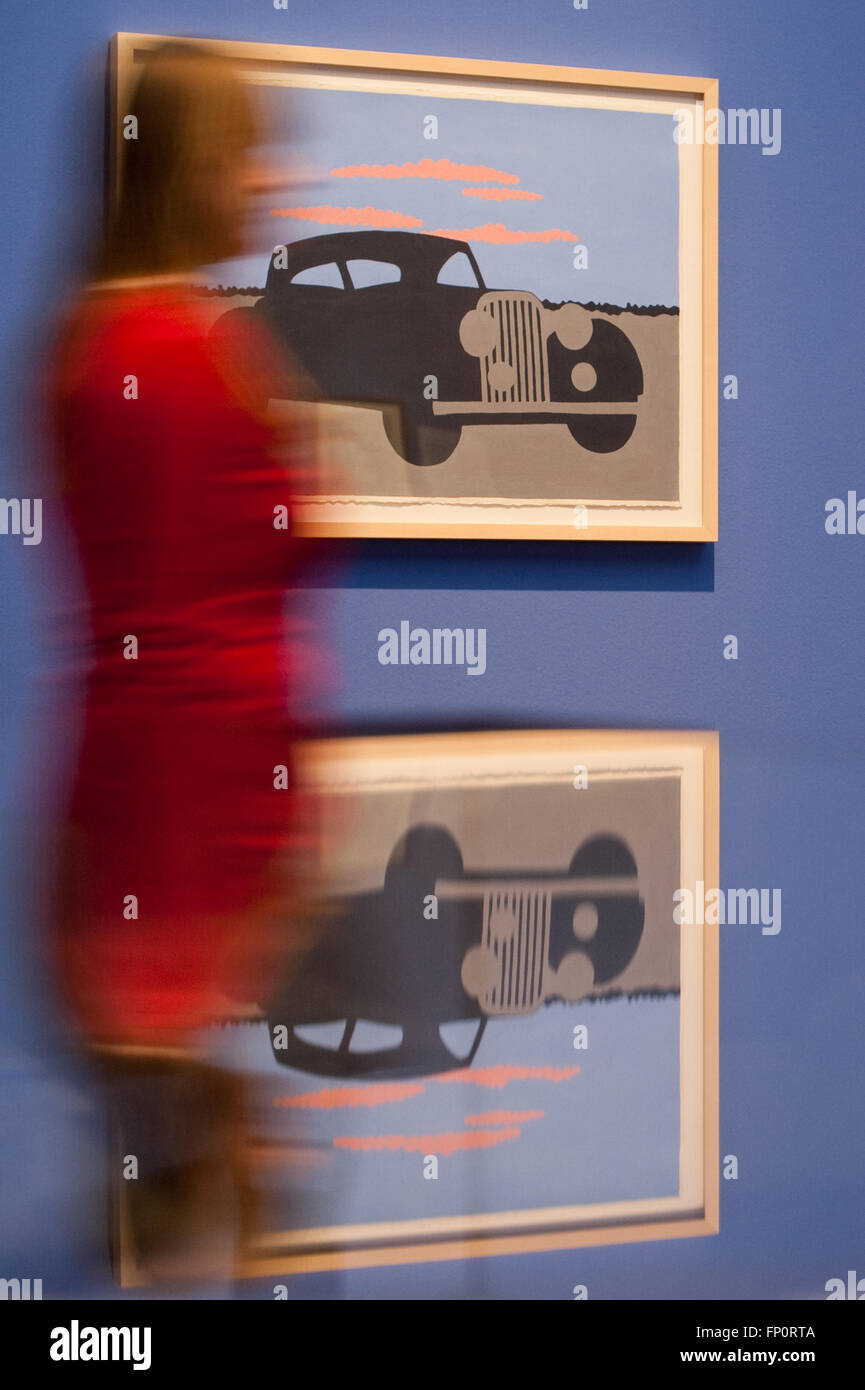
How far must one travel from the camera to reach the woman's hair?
1.16 meters

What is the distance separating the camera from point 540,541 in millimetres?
1242

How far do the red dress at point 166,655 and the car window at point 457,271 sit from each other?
0.70 feet

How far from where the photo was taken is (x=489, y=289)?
121 centimetres

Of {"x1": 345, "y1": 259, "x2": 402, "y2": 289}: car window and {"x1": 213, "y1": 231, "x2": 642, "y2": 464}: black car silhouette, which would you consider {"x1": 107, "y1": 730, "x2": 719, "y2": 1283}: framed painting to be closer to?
{"x1": 213, "y1": 231, "x2": 642, "y2": 464}: black car silhouette

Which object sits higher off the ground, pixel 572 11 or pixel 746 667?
pixel 572 11

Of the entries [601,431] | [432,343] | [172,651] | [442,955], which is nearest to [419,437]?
[432,343]

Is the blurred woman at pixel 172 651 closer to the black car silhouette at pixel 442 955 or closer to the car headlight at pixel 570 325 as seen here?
the black car silhouette at pixel 442 955

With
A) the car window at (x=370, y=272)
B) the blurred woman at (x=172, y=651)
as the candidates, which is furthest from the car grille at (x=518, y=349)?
the blurred woman at (x=172, y=651)

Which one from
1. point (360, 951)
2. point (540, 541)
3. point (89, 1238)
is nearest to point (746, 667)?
point (540, 541)

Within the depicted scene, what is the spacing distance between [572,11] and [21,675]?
96 cm

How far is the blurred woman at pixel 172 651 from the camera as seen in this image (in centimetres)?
117

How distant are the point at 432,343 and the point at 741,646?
1.63ft

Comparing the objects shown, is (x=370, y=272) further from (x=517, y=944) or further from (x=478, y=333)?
(x=517, y=944)
